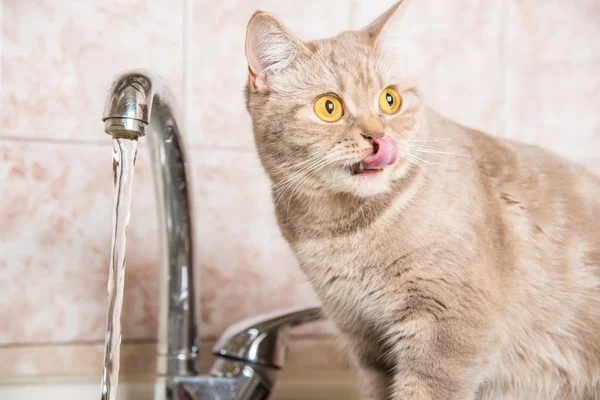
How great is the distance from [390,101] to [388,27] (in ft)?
0.44

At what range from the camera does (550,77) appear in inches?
69.1

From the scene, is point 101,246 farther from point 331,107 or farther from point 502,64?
point 502,64

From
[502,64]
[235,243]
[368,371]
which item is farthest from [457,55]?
[368,371]

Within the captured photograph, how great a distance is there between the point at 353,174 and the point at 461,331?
28 centimetres

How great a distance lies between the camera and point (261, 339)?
119cm

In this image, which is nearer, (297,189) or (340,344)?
(297,189)

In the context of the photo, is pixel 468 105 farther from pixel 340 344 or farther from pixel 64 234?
pixel 64 234

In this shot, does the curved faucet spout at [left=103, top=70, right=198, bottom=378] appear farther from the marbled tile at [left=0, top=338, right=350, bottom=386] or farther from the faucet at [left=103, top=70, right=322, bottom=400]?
the marbled tile at [left=0, top=338, right=350, bottom=386]

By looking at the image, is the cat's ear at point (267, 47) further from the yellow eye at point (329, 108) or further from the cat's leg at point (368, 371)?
the cat's leg at point (368, 371)

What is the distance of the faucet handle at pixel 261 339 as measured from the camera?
46.4 inches

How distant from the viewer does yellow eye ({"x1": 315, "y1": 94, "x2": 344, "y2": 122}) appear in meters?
1.03

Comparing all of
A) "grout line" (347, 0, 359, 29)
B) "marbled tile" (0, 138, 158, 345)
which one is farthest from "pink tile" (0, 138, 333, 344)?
"grout line" (347, 0, 359, 29)

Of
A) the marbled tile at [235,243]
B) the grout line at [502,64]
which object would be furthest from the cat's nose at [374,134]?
the grout line at [502,64]

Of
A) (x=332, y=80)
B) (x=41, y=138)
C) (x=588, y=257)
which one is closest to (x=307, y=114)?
(x=332, y=80)
